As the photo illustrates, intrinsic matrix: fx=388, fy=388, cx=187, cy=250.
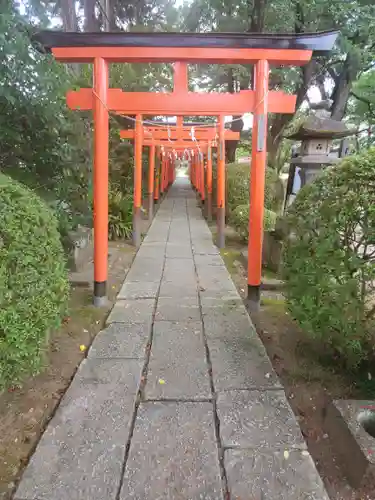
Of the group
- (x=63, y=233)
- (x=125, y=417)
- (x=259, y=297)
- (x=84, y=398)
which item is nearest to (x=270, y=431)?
(x=125, y=417)

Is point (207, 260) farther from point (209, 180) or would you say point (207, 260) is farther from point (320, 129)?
point (209, 180)

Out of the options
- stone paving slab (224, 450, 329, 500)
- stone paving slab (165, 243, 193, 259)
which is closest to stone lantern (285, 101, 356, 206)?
stone paving slab (165, 243, 193, 259)

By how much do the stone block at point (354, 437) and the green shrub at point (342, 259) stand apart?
1.71 ft

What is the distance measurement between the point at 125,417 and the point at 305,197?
1.96 metres

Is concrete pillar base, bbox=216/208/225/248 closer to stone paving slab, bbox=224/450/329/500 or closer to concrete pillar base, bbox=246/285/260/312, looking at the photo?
concrete pillar base, bbox=246/285/260/312

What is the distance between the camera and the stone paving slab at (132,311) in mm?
3731

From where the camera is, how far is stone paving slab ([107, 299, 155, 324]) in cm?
373

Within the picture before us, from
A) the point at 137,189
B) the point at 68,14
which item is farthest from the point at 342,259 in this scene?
the point at 68,14

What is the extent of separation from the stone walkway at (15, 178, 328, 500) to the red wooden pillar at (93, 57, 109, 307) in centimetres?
49

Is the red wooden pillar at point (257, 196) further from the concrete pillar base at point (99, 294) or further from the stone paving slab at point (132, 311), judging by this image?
the concrete pillar base at point (99, 294)

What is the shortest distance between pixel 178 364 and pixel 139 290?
76.7 inches

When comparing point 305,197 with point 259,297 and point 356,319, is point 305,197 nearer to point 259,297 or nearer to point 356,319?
point 356,319

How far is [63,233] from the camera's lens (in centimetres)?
436

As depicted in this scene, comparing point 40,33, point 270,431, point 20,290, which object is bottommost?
point 270,431
